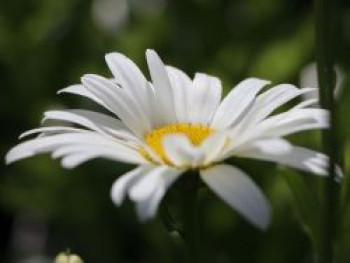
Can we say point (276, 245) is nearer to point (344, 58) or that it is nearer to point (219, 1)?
point (344, 58)

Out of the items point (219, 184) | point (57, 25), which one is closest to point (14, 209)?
point (57, 25)

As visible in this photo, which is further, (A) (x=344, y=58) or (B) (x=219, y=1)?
(B) (x=219, y=1)

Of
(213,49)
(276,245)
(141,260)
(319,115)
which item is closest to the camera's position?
(319,115)

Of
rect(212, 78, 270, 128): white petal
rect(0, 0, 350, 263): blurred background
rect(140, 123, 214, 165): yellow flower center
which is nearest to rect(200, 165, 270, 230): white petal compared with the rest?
rect(140, 123, 214, 165): yellow flower center

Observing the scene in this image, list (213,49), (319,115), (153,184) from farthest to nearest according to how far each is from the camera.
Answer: (213,49), (319,115), (153,184)

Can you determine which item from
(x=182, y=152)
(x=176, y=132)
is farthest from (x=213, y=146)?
(x=176, y=132)

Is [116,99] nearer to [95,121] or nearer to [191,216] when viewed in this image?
[95,121]

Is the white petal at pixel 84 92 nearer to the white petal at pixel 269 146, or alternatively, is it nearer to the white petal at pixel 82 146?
the white petal at pixel 82 146
